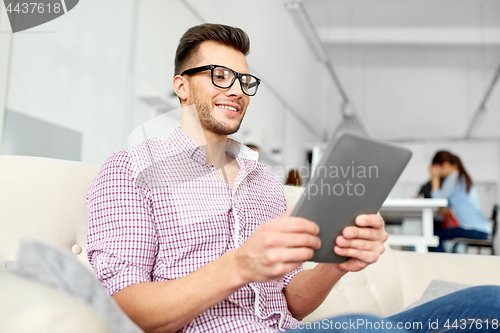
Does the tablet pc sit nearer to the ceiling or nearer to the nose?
the nose

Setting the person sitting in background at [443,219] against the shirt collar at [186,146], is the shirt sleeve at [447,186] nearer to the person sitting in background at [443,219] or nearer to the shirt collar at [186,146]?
the person sitting in background at [443,219]

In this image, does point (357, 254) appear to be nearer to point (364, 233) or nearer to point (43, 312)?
point (364, 233)

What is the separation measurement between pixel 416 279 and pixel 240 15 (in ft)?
13.1

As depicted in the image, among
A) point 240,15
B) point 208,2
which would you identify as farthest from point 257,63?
point 208,2

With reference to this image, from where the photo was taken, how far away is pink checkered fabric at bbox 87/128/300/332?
0.88m

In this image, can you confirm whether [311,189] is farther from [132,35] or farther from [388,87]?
[388,87]

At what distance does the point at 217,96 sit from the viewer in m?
1.26

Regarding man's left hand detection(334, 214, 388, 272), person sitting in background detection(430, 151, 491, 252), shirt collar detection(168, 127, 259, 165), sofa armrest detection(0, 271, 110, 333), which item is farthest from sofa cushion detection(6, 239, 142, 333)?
person sitting in background detection(430, 151, 491, 252)

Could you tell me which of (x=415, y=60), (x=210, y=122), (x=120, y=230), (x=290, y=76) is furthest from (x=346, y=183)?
(x=415, y=60)

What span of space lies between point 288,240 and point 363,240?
245 mm

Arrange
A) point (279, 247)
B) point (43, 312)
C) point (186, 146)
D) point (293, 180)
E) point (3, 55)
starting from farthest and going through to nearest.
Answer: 1. point (293, 180)
2. point (3, 55)
3. point (186, 146)
4. point (279, 247)
5. point (43, 312)

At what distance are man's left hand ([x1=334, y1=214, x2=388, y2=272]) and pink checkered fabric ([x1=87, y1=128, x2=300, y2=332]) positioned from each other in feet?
0.79

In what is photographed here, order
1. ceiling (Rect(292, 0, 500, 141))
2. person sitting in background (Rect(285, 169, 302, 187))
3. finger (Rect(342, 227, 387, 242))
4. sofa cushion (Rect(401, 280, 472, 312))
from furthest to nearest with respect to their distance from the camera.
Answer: ceiling (Rect(292, 0, 500, 141)) < person sitting in background (Rect(285, 169, 302, 187)) < sofa cushion (Rect(401, 280, 472, 312)) < finger (Rect(342, 227, 387, 242))

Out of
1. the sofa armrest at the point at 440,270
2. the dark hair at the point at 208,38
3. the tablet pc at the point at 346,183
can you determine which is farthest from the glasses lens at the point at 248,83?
the sofa armrest at the point at 440,270
